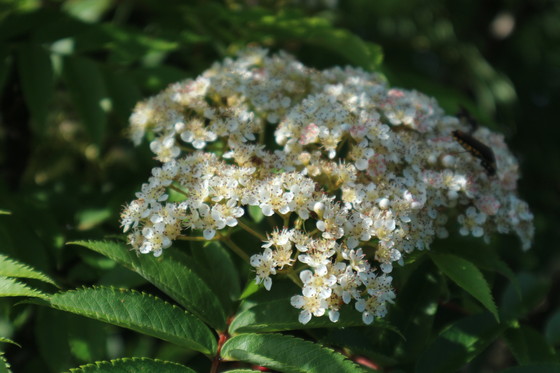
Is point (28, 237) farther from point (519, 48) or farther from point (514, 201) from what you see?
point (519, 48)

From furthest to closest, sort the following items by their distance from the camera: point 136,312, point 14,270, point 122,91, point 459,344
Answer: point 122,91 < point 459,344 < point 14,270 < point 136,312

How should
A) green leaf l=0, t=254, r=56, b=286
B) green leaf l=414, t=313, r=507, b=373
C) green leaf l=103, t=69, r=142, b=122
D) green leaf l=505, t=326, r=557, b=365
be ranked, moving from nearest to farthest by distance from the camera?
green leaf l=0, t=254, r=56, b=286 → green leaf l=414, t=313, r=507, b=373 → green leaf l=505, t=326, r=557, b=365 → green leaf l=103, t=69, r=142, b=122

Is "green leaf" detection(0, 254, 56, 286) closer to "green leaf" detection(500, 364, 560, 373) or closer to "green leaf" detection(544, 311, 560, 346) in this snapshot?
"green leaf" detection(500, 364, 560, 373)

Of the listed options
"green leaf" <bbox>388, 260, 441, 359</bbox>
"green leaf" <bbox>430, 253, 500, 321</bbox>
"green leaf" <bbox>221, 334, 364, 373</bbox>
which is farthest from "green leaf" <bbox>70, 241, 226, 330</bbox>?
"green leaf" <bbox>430, 253, 500, 321</bbox>

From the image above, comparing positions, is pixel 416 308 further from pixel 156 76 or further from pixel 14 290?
pixel 156 76

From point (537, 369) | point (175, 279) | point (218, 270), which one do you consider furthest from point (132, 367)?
point (537, 369)

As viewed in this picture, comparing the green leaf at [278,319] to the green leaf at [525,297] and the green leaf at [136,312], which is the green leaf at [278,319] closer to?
the green leaf at [136,312]
